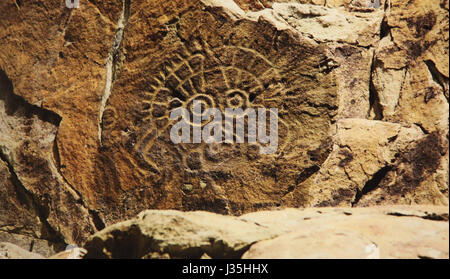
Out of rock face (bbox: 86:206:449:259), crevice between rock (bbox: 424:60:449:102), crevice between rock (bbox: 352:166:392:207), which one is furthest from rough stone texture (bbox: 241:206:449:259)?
crevice between rock (bbox: 424:60:449:102)

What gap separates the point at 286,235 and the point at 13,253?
1.76 m

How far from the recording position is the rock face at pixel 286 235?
104 inches

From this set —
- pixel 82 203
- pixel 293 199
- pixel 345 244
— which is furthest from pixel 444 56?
pixel 82 203

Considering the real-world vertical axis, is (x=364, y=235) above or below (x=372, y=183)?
below

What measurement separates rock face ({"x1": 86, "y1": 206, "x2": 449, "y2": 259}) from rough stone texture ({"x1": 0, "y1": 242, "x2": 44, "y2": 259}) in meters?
0.61

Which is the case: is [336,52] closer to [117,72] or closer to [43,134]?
[117,72]

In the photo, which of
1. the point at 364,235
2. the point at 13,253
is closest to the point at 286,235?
the point at 364,235

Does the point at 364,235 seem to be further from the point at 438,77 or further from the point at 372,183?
the point at 438,77

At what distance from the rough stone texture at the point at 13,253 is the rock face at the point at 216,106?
0.17 m

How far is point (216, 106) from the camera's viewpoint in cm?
368

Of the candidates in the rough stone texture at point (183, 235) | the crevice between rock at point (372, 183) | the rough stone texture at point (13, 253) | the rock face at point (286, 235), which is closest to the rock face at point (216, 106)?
the crevice between rock at point (372, 183)

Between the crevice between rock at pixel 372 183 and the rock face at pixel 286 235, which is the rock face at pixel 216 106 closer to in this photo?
the crevice between rock at pixel 372 183

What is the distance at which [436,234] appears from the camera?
8.90 feet
